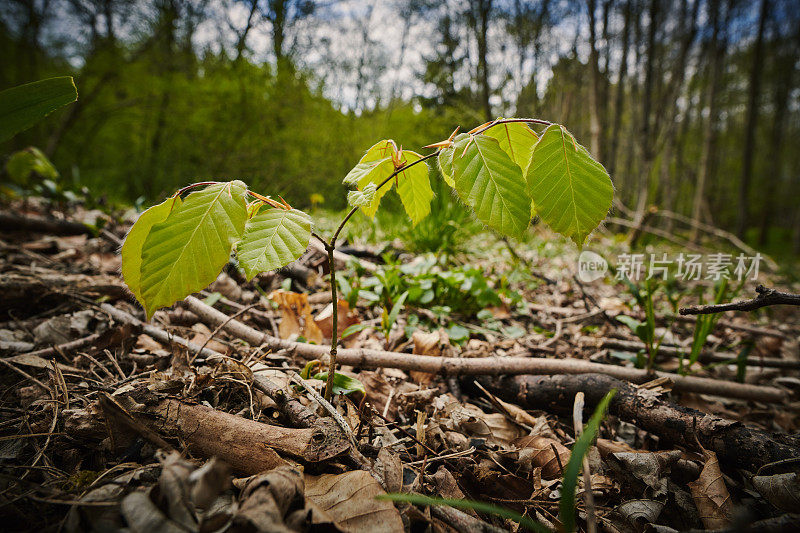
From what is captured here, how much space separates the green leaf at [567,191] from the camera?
60 cm

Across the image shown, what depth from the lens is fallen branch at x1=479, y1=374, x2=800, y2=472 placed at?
930mm

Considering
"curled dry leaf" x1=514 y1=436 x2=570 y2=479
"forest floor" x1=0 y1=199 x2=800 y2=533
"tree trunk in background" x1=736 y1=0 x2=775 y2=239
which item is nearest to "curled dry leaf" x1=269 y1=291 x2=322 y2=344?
"forest floor" x1=0 y1=199 x2=800 y2=533

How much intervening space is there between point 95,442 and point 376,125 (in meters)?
10.2

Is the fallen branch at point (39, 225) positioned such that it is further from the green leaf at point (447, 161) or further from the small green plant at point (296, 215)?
the green leaf at point (447, 161)

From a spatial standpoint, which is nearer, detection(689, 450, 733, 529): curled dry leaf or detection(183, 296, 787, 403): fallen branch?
detection(689, 450, 733, 529): curled dry leaf

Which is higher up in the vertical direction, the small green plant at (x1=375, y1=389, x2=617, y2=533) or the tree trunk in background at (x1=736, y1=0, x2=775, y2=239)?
the tree trunk in background at (x1=736, y1=0, x2=775, y2=239)

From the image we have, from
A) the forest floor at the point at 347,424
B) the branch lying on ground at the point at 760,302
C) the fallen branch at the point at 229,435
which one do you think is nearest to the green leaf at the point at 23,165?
the forest floor at the point at 347,424

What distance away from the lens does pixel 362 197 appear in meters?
0.65

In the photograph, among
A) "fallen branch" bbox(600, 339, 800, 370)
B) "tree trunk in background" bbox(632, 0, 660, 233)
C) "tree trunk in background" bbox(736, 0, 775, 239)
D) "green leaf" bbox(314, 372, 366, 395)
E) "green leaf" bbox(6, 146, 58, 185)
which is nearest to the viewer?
"green leaf" bbox(314, 372, 366, 395)

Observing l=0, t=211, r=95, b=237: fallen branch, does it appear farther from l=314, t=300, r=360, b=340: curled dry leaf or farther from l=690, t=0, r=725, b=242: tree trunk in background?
l=690, t=0, r=725, b=242: tree trunk in background

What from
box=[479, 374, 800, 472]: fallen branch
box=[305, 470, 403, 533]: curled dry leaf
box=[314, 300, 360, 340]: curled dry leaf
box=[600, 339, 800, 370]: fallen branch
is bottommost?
box=[600, 339, 800, 370]: fallen branch

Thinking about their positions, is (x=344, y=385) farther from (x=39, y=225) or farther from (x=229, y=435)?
(x=39, y=225)

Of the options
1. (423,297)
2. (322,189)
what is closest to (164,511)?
(423,297)

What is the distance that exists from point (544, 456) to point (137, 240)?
A: 118 centimetres
